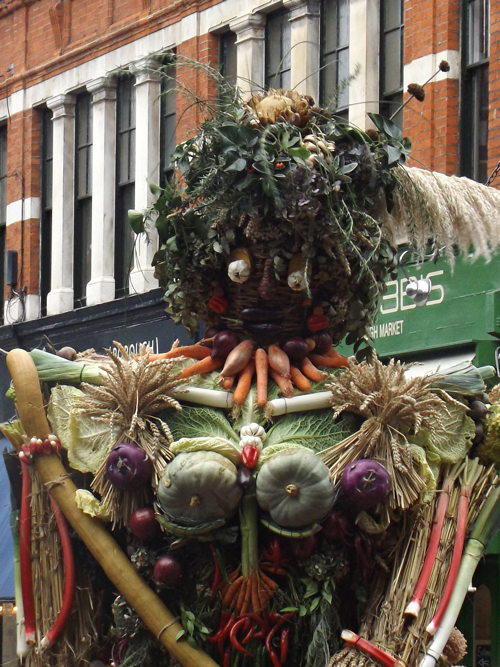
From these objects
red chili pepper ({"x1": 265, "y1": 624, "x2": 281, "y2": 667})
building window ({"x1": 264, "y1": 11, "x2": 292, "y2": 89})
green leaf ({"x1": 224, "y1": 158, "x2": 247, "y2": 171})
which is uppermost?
building window ({"x1": 264, "y1": 11, "x2": 292, "y2": 89})

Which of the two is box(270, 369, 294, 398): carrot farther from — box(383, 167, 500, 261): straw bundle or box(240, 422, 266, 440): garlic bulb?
box(383, 167, 500, 261): straw bundle

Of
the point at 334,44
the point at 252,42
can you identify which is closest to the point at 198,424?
the point at 334,44

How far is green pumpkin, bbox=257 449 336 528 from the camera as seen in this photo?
4.89 m

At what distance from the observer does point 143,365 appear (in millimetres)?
5223

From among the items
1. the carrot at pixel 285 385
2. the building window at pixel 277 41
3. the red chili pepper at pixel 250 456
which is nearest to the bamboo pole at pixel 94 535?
the red chili pepper at pixel 250 456

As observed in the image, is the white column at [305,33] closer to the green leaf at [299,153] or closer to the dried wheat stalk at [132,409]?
the green leaf at [299,153]

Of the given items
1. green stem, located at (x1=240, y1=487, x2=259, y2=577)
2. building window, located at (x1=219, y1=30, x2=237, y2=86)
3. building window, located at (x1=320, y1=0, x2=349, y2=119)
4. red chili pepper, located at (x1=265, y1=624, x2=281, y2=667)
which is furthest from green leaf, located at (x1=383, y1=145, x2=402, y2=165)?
building window, located at (x1=219, y1=30, x2=237, y2=86)

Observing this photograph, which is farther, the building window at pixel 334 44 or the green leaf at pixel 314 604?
the building window at pixel 334 44

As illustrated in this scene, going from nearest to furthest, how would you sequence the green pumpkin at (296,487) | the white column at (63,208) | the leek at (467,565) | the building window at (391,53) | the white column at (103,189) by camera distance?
the green pumpkin at (296,487) → the leek at (467,565) → the building window at (391,53) → the white column at (103,189) → the white column at (63,208)

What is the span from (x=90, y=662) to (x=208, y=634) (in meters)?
0.56

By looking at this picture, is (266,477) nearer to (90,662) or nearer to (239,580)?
(239,580)

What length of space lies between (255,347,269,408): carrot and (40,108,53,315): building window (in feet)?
40.5

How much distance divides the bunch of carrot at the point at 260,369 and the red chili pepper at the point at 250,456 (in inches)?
10.0

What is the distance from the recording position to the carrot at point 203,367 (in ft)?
17.7
